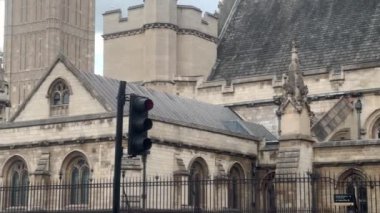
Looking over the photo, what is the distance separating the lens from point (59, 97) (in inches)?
1205

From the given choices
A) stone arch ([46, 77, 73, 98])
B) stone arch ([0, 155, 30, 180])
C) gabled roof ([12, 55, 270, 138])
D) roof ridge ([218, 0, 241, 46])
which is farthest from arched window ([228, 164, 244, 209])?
roof ridge ([218, 0, 241, 46])

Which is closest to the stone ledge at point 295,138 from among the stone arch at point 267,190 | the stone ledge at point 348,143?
the stone ledge at point 348,143

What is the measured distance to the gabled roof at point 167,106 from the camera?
2931 centimetres

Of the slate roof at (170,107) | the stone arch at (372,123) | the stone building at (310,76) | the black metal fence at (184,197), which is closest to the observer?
the black metal fence at (184,197)

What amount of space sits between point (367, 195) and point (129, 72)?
17.8 m

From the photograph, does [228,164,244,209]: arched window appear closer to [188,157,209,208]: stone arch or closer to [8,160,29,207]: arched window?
[188,157,209,208]: stone arch

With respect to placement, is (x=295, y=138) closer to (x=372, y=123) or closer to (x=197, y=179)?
(x=197, y=179)

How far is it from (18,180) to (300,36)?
54.9ft

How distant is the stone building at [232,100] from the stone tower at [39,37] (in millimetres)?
39897

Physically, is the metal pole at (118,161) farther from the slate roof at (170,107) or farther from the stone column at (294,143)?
the stone column at (294,143)

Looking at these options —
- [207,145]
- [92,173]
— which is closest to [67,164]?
[92,173]

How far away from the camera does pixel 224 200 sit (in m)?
30.7

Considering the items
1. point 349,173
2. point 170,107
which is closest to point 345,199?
point 349,173

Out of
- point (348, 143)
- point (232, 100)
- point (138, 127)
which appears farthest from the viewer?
point (232, 100)
